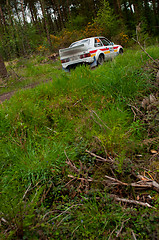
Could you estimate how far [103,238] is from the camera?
1.53 metres

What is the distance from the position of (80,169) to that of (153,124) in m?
1.35

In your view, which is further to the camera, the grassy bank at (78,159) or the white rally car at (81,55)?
the white rally car at (81,55)

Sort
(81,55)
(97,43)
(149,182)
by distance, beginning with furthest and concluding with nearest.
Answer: (97,43) < (81,55) < (149,182)

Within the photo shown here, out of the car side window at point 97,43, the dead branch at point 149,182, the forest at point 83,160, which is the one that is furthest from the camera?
the car side window at point 97,43

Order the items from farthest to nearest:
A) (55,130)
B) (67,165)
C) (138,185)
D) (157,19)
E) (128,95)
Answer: (157,19)
(128,95)
(55,130)
(67,165)
(138,185)

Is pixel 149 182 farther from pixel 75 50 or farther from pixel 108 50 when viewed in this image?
pixel 108 50

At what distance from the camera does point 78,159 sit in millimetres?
2457

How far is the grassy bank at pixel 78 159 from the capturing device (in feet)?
5.25

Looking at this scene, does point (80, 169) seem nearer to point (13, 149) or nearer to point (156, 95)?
point (13, 149)

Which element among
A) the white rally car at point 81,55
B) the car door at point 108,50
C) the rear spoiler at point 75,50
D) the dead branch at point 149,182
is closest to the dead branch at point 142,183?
the dead branch at point 149,182

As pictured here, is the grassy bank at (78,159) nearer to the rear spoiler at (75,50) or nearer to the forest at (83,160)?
the forest at (83,160)

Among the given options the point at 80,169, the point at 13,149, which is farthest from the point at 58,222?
the point at 13,149

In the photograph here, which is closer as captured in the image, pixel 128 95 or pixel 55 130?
pixel 55 130

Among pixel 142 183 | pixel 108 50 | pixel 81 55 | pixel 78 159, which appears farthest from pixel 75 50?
pixel 142 183
